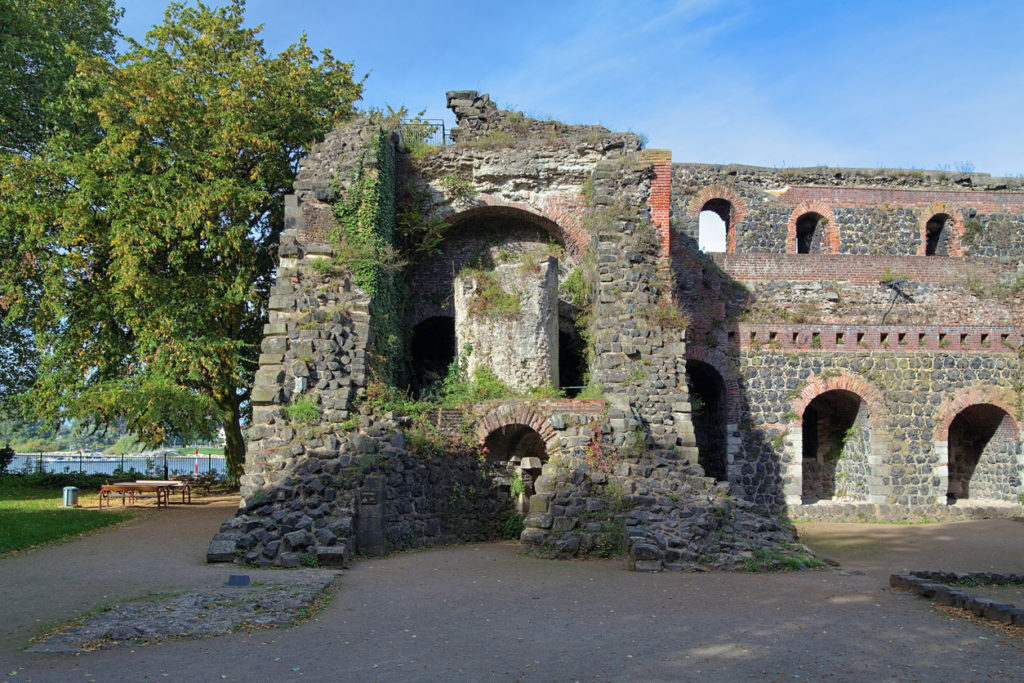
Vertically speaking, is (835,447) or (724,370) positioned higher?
(724,370)

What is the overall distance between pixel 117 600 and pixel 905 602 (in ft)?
27.4

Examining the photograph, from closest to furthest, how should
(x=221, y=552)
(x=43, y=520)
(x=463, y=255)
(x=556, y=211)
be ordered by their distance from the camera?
1. (x=221, y=552)
2. (x=43, y=520)
3. (x=556, y=211)
4. (x=463, y=255)

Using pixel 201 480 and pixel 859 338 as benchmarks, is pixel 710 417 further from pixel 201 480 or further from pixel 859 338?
pixel 201 480

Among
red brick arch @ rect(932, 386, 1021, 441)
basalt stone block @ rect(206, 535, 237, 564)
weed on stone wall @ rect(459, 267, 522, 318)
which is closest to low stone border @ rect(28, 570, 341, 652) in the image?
basalt stone block @ rect(206, 535, 237, 564)

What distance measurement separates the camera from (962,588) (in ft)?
32.9

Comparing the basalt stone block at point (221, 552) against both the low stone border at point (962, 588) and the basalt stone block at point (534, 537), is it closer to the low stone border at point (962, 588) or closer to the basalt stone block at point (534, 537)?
the basalt stone block at point (534, 537)

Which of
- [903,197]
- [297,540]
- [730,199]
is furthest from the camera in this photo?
[903,197]

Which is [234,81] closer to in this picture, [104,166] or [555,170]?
[104,166]

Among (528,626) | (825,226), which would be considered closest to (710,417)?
(825,226)

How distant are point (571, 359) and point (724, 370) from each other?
351 centimetres

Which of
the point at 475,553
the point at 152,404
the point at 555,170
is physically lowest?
the point at 475,553

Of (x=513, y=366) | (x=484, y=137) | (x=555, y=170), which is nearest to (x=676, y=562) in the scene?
(x=513, y=366)

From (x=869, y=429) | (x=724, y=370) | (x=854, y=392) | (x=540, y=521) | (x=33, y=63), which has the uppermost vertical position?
(x=33, y=63)

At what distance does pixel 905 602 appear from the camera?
352 inches
